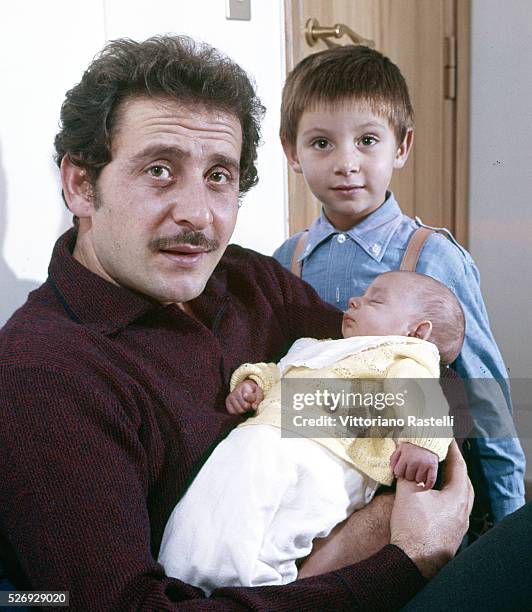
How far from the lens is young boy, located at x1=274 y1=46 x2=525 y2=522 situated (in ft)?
5.17

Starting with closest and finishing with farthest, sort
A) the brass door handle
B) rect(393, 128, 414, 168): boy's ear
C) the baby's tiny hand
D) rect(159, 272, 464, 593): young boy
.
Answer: rect(159, 272, 464, 593): young boy, the baby's tiny hand, rect(393, 128, 414, 168): boy's ear, the brass door handle

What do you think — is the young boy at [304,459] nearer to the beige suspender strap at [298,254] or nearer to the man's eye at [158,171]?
the man's eye at [158,171]

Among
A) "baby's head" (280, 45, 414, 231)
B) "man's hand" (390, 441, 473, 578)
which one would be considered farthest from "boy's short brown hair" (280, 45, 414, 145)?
"man's hand" (390, 441, 473, 578)

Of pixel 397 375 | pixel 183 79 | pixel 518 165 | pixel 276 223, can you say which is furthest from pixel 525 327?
pixel 183 79

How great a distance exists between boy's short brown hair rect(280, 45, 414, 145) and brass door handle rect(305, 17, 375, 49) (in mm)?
463

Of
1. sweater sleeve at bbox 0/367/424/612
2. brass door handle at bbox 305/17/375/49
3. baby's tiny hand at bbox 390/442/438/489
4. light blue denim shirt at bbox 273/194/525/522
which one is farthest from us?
brass door handle at bbox 305/17/375/49

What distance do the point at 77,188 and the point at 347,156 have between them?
630mm

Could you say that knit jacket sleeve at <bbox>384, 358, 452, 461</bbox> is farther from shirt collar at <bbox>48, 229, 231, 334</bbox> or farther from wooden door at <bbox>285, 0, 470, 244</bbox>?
wooden door at <bbox>285, 0, 470, 244</bbox>

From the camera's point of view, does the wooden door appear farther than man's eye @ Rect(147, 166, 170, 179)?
Yes

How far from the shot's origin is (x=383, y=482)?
110cm

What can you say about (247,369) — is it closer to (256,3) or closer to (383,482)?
(383,482)

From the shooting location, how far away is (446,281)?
1.56 meters

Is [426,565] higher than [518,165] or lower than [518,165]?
lower

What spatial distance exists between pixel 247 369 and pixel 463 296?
0.61 m
